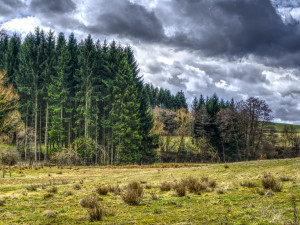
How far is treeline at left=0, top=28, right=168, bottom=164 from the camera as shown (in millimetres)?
44562

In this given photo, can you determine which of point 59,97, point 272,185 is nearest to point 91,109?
point 59,97

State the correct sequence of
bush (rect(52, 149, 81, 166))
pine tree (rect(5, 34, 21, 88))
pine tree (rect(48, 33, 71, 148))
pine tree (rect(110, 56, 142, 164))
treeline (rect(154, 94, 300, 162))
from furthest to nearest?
1. pine tree (rect(5, 34, 21, 88))
2. treeline (rect(154, 94, 300, 162))
3. pine tree (rect(48, 33, 71, 148))
4. pine tree (rect(110, 56, 142, 164))
5. bush (rect(52, 149, 81, 166))

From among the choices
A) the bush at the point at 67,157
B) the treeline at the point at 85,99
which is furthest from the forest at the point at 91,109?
the bush at the point at 67,157

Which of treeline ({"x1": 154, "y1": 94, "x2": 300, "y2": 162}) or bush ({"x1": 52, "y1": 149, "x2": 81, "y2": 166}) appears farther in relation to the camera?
treeline ({"x1": 154, "y1": 94, "x2": 300, "y2": 162})

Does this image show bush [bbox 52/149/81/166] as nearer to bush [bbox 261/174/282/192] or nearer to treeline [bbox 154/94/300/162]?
treeline [bbox 154/94/300/162]

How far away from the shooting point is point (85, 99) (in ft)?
150

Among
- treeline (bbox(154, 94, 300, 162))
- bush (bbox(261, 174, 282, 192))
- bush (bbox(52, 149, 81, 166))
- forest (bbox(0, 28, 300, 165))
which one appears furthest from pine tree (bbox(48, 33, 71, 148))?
bush (bbox(261, 174, 282, 192))

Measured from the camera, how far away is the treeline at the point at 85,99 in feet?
146

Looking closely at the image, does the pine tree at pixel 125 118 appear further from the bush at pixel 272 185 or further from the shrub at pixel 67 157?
the bush at pixel 272 185

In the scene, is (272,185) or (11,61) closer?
(272,185)

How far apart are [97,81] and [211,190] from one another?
4099 centimetres

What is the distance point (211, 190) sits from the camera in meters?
11.5

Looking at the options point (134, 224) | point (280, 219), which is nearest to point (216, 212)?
point (280, 219)

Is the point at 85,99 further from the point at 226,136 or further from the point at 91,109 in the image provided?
the point at 226,136
